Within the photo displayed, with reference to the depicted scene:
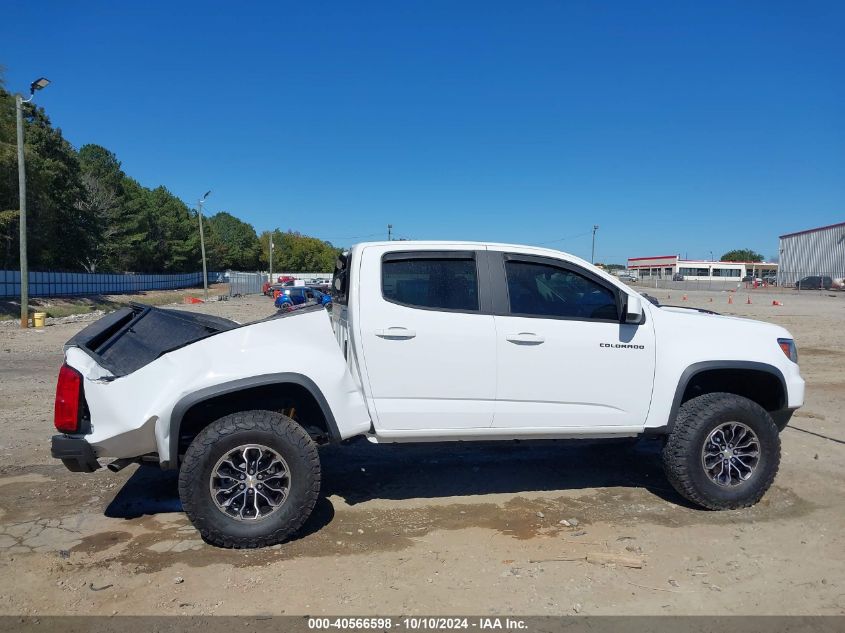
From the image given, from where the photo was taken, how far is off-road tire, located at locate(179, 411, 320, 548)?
3.81 m

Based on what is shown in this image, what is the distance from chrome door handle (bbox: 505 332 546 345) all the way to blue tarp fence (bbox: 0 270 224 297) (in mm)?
36281

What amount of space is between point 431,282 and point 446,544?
1768mm

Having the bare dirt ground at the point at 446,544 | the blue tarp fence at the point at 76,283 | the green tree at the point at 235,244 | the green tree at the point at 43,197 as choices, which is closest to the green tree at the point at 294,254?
→ the green tree at the point at 235,244

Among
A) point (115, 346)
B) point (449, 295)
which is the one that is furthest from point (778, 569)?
point (115, 346)

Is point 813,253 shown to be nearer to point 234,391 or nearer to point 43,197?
point 43,197

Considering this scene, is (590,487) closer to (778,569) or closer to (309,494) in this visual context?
(778,569)

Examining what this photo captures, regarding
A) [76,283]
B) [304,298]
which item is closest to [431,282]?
[304,298]

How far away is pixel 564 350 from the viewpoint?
4.30 metres

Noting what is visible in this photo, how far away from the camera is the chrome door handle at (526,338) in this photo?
423 cm

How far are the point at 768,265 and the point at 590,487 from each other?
118152 mm

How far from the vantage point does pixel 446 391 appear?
420cm

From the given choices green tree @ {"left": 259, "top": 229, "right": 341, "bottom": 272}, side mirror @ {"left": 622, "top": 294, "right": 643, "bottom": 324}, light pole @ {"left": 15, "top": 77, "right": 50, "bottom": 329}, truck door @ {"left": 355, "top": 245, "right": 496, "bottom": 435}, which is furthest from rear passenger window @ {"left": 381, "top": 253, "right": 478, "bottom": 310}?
green tree @ {"left": 259, "top": 229, "right": 341, "bottom": 272}

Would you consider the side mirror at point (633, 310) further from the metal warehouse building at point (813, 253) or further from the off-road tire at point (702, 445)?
the metal warehouse building at point (813, 253)

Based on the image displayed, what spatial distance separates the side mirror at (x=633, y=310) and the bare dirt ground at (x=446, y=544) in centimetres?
146
